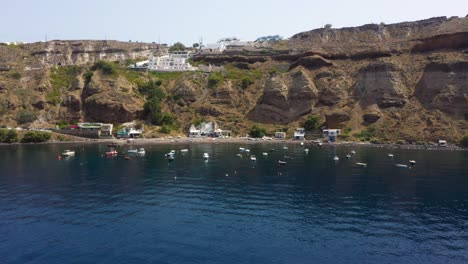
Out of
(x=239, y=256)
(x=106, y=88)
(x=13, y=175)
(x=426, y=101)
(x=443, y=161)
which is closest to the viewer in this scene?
(x=239, y=256)

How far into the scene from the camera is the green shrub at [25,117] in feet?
525

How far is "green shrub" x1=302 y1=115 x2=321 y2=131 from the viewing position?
159000mm

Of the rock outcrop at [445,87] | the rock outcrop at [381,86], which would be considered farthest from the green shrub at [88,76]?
the rock outcrop at [445,87]

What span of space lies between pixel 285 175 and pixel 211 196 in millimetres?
23511

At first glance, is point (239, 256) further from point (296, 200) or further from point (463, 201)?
point (463, 201)

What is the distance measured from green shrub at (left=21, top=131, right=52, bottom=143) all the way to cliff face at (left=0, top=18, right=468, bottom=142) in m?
14.4

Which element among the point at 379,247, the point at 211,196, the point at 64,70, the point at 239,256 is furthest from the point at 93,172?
the point at 64,70

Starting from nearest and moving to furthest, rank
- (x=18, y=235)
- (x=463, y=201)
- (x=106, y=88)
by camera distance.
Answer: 1. (x=18, y=235)
2. (x=463, y=201)
3. (x=106, y=88)

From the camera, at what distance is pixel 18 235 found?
49.7m

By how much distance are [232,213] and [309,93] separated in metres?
118

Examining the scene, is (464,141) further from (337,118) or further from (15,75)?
(15,75)

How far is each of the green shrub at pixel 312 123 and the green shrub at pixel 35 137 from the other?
9441 centimetres

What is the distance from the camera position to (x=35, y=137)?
5856 inches

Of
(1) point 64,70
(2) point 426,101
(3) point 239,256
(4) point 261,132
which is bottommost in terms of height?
(3) point 239,256
